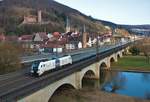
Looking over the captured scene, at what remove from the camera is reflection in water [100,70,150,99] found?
49.3m

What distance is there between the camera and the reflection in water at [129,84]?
4926 cm

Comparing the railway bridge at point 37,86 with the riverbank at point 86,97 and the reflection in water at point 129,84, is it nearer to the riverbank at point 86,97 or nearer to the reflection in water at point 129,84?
the riverbank at point 86,97

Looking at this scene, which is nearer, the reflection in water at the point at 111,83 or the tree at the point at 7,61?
the tree at the point at 7,61

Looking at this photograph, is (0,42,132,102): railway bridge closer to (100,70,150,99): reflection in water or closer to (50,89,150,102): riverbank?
(50,89,150,102): riverbank

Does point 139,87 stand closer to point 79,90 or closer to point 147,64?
point 79,90

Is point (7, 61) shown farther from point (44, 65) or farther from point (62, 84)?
point (62, 84)

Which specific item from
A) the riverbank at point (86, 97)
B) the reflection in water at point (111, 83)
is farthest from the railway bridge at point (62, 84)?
the reflection in water at point (111, 83)

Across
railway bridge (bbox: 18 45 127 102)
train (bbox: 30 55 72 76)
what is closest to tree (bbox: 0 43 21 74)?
train (bbox: 30 55 72 76)

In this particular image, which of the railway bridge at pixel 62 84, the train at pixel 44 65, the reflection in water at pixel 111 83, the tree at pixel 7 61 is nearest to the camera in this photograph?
the railway bridge at pixel 62 84

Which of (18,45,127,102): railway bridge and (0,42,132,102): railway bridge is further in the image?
(18,45,127,102): railway bridge

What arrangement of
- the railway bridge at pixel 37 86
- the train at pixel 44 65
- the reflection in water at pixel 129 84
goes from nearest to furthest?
1. the railway bridge at pixel 37 86
2. the train at pixel 44 65
3. the reflection in water at pixel 129 84

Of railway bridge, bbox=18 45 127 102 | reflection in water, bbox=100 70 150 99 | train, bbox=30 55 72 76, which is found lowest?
reflection in water, bbox=100 70 150 99

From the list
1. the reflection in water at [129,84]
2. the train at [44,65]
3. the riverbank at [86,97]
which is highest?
the train at [44,65]

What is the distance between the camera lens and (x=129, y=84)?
2263 inches
